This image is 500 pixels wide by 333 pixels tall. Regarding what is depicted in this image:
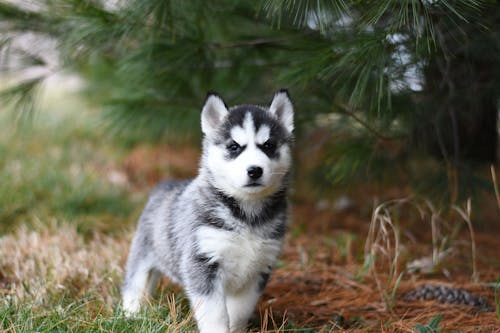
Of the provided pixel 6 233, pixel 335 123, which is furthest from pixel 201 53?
pixel 6 233

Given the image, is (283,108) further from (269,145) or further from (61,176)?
(61,176)

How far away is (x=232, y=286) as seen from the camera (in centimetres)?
311

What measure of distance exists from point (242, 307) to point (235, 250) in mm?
366

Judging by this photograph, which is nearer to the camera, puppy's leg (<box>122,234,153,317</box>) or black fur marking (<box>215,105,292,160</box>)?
black fur marking (<box>215,105,292,160</box>)

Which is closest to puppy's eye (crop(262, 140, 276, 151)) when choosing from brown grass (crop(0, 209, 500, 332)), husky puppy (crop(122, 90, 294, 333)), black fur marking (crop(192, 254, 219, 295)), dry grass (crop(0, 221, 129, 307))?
husky puppy (crop(122, 90, 294, 333))

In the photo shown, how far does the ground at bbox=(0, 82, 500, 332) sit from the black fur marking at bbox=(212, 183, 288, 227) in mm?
554

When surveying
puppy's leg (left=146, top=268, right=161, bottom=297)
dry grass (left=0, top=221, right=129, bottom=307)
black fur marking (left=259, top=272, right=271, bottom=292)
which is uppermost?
black fur marking (left=259, top=272, right=271, bottom=292)

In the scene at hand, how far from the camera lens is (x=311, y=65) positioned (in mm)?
3311

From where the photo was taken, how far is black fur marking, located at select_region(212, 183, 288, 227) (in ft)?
10.0

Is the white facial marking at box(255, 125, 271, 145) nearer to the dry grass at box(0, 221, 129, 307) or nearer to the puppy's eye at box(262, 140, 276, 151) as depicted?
the puppy's eye at box(262, 140, 276, 151)

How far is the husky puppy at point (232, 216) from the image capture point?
2.92m

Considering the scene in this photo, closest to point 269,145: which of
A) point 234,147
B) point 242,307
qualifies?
point 234,147

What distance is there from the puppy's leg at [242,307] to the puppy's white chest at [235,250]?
0.10 m

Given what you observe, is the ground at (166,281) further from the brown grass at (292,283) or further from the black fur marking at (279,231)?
the black fur marking at (279,231)
